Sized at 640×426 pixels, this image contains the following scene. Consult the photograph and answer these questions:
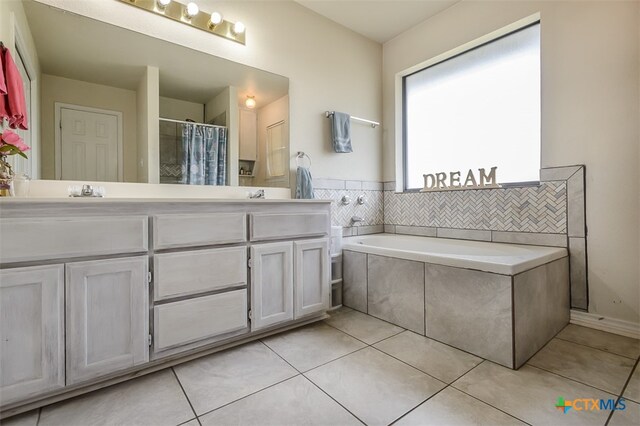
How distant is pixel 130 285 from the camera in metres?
1.38

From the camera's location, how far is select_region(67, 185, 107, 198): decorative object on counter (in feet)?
5.30

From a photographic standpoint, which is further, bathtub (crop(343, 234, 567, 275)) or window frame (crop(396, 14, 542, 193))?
window frame (crop(396, 14, 542, 193))

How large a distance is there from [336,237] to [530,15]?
2.19 metres

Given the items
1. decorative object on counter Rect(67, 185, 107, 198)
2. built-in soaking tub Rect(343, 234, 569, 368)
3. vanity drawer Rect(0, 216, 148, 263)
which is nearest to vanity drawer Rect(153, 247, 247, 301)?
vanity drawer Rect(0, 216, 148, 263)

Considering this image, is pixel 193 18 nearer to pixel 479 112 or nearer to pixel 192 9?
pixel 192 9

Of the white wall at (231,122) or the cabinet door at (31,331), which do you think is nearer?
the cabinet door at (31,331)

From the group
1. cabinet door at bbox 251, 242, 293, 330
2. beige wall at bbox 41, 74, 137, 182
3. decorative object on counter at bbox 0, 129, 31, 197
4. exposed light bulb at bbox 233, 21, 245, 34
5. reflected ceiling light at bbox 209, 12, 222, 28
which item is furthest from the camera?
exposed light bulb at bbox 233, 21, 245, 34

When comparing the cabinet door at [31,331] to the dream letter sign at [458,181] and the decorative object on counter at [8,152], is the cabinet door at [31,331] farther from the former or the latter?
the dream letter sign at [458,181]

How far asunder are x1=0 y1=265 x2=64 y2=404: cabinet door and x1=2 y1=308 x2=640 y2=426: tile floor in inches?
5.7

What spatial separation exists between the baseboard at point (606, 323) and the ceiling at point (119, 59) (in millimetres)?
2846

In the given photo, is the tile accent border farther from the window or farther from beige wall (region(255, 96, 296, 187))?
beige wall (region(255, 96, 296, 187))

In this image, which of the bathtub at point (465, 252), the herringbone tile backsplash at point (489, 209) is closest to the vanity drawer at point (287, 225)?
the bathtub at point (465, 252)

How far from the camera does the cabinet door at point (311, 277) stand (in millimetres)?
1954

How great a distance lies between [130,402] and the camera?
1.27 m
